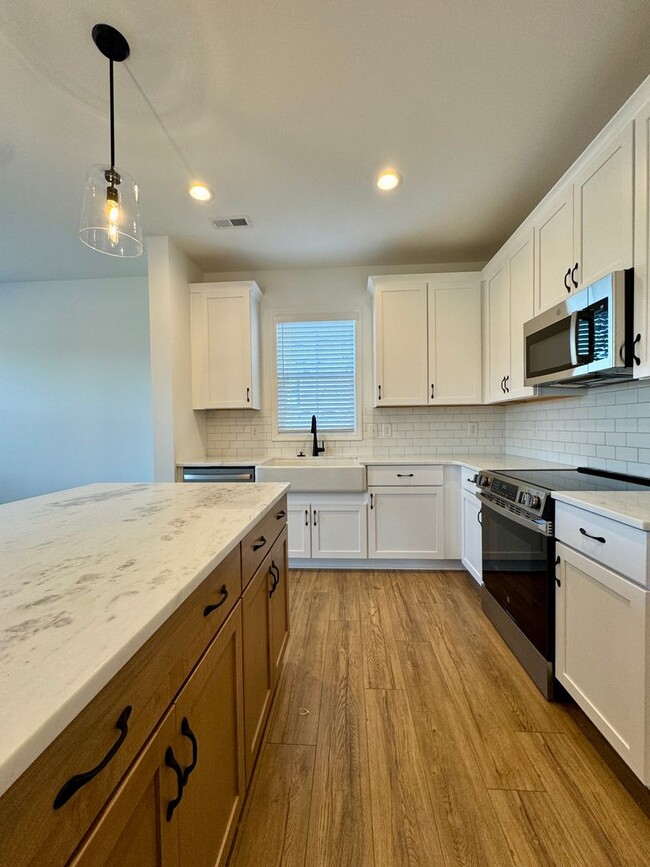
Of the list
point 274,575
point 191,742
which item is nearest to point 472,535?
point 274,575

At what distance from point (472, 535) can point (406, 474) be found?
0.64 m

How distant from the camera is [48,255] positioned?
10.7ft

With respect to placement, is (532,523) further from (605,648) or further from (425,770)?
(425,770)

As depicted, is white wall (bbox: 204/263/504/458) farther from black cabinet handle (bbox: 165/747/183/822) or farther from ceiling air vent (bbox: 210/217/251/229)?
black cabinet handle (bbox: 165/747/183/822)

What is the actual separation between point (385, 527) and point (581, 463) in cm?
141

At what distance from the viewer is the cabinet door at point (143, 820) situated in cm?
45

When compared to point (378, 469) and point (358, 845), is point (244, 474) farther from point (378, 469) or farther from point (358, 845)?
point (358, 845)

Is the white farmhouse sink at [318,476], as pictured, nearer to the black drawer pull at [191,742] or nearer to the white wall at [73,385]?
the white wall at [73,385]

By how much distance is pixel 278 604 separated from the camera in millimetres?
1617

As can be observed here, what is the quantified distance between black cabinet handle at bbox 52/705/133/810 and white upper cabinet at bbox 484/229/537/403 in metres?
2.45

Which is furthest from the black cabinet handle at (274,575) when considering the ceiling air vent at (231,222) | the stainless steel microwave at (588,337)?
the ceiling air vent at (231,222)

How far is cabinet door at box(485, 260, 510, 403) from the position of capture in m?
2.58

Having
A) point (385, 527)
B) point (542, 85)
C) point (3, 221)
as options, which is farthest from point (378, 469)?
point (3, 221)

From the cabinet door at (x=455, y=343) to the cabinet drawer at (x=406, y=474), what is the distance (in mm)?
605
